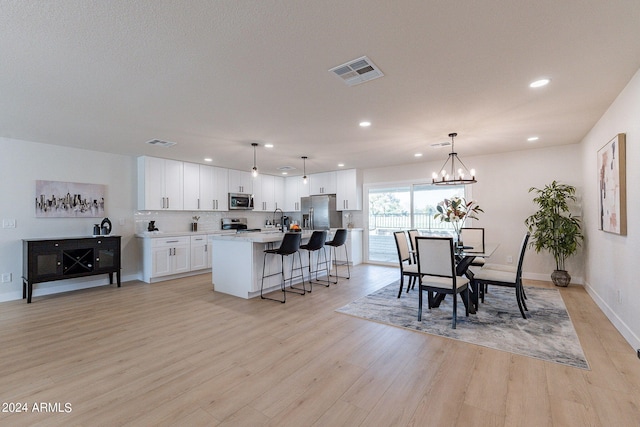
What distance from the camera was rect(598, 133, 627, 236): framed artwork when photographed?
286cm

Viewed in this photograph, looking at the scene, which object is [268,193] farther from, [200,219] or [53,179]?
[53,179]

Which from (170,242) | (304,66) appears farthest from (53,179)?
(304,66)

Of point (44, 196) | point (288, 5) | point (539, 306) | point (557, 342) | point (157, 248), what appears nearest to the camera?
point (288, 5)

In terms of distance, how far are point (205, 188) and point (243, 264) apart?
3011 millimetres

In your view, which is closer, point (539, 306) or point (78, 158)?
point (539, 306)

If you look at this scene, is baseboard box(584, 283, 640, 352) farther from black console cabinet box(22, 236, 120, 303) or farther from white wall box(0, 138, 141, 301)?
white wall box(0, 138, 141, 301)

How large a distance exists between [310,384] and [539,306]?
11.5ft

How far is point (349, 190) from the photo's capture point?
7.42m

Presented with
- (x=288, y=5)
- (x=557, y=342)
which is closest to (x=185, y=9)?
(x=288, y=5)

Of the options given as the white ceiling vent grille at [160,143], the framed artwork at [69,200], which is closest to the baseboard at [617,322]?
the white ceiling vent grille at [160,143]

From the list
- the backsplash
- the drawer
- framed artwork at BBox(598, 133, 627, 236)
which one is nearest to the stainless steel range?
the backsplash

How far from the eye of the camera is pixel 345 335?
305 centimetres

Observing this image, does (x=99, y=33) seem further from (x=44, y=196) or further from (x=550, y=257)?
(x=550, y=257)

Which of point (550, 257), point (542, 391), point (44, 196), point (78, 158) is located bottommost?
point (542, 391)
